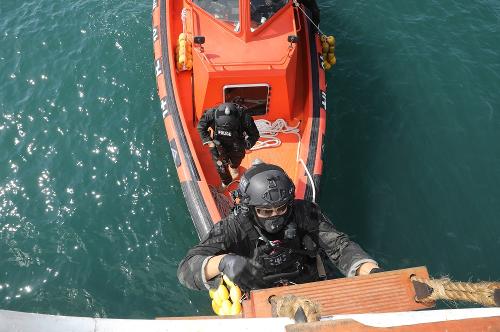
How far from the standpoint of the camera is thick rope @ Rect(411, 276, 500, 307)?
208 centimetres

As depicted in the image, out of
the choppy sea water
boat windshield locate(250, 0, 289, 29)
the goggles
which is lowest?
the choppy sea water

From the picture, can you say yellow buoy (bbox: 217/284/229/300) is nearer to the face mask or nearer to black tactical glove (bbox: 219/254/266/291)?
black tactical glove (bbox: 219/254/266/291)

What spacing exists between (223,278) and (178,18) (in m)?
5.90

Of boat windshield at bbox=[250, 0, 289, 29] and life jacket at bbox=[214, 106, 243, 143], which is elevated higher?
boat windshield at bbox=[250, 0, 289, 29]

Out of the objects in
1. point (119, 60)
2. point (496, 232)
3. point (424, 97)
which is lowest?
point (496, 232)

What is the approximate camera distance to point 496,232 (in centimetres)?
645

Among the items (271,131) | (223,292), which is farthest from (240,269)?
(271,131)

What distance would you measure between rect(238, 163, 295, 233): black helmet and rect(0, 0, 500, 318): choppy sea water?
2.51m

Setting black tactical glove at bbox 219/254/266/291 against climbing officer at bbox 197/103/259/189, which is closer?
black tactical glove at bbox 219/254/266/291

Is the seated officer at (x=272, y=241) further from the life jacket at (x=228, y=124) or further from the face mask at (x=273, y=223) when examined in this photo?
the life jacket at (x=228, y=124)

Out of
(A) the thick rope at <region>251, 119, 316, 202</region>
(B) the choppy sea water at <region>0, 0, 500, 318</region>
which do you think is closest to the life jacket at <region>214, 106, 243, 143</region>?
(A) the thick rope at <region>251, 119, 316, 202</region>

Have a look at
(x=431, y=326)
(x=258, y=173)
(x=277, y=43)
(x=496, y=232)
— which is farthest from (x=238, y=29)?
(x=431, y=326)

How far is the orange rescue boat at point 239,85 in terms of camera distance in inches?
242

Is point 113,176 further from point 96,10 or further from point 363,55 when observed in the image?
point 363,55
